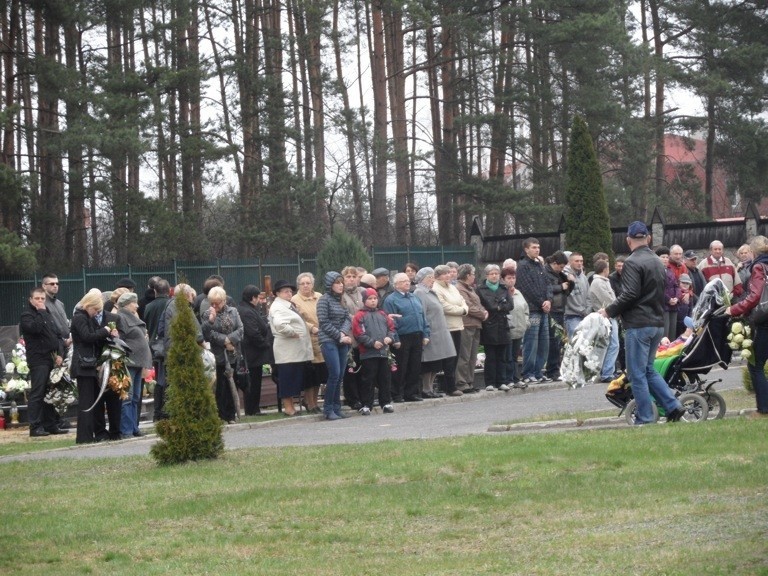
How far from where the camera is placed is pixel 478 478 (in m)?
10.9

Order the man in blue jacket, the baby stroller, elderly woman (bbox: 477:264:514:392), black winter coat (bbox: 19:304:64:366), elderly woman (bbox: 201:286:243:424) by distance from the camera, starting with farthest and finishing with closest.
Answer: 1. elderly woman (bbox: 477:264:514:392)
2. the man in blue jacket
3. black winter coat (bbox: 19:304:64:366)
4. elderly woman (bbox: 201:286:243:424)
5. the baby stroller

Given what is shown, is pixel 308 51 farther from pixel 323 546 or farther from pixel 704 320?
pixel 323 546

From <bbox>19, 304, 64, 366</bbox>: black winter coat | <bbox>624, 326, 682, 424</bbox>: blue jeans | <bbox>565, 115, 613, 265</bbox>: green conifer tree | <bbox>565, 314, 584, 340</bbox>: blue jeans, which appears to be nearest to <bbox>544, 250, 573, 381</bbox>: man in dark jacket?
<bbox>565, 314, 584, 340</bbox>: blue jeans

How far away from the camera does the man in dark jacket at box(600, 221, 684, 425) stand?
1355cm

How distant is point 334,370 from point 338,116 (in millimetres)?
25807

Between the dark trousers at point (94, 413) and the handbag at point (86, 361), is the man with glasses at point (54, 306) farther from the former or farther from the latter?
the handbag at point (86, 361)

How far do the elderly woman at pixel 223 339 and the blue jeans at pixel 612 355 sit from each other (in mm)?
5988

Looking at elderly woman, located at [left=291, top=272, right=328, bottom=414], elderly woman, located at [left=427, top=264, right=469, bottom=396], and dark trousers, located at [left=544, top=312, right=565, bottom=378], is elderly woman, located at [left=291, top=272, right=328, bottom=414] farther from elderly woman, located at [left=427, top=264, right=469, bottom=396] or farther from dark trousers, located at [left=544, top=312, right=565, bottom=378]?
dark trousers, located at [left=544, top=312, right=565, bottom=378]

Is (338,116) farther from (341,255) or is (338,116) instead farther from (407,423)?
(407,423)

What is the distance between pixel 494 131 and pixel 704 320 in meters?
35.3

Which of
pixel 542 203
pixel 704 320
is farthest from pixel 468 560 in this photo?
pixel 542 203

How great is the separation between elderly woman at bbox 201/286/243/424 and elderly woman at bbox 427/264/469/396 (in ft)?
12.9

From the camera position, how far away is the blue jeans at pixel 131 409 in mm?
17219

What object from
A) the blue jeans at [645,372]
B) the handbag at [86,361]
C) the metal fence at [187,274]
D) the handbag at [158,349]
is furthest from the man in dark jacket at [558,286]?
the metal fence at [187,274]
